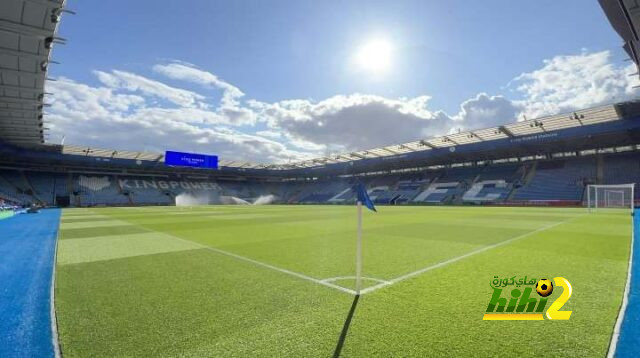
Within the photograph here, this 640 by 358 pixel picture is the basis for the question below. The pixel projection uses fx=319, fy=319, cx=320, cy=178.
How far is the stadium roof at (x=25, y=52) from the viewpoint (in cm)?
1254

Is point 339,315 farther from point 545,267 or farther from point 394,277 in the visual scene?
point 545,267

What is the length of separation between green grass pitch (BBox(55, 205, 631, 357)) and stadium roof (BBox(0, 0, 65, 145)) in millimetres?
9967

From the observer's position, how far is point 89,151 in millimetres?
58688

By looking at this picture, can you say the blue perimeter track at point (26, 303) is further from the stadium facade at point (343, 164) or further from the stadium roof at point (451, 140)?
the stadium roof at point (451, 140)

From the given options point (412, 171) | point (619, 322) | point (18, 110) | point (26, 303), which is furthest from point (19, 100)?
point (412, 171)

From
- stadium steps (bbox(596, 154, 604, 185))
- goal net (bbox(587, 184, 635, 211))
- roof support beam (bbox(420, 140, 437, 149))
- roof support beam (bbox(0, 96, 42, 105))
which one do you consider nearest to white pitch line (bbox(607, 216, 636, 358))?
roof support beam (bbox(0, 96, 42, 105))

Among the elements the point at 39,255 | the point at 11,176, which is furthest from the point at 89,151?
the point at 39,255

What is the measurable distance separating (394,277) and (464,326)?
259 centimetres

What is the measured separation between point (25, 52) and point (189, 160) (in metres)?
43.1

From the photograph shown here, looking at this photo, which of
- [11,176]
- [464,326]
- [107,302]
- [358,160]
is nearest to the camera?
[464,326]

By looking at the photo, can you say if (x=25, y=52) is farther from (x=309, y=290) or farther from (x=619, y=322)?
(x=619, y=322)

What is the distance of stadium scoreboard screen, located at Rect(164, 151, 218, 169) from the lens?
2174 inches

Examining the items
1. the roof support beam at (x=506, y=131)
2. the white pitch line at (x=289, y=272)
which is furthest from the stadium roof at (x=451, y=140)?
the white pitch line at (x=289, y=272)

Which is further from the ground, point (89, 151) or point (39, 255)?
point (89, 151)
